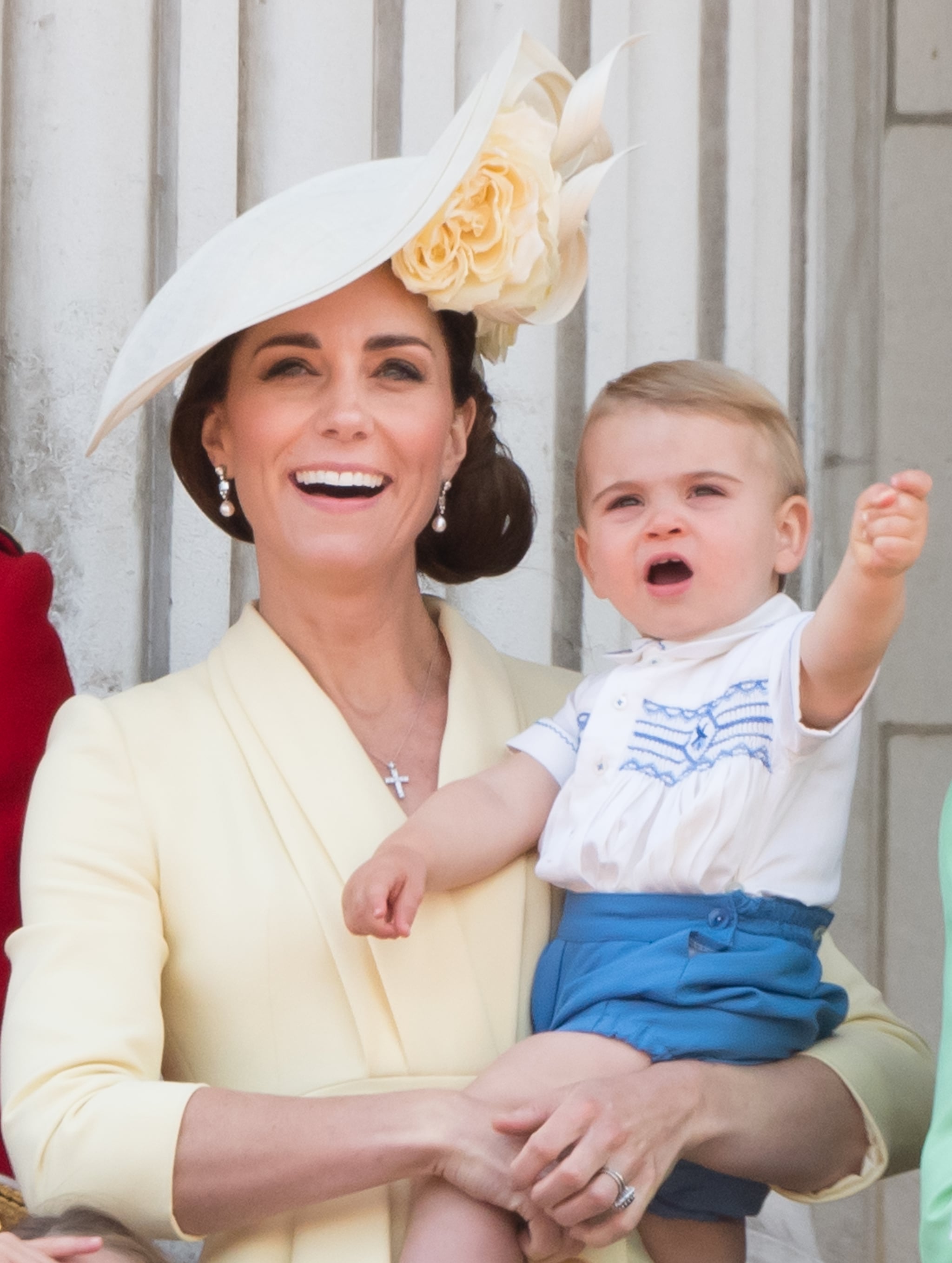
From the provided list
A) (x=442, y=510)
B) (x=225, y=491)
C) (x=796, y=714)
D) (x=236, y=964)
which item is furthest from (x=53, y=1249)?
(x=442, y=510)

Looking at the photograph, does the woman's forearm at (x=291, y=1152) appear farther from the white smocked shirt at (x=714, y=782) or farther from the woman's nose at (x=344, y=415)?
the woman's nose at (x=344, y=415)

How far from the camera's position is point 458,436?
8.64 ft

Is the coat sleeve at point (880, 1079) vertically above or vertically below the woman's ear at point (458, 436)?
below

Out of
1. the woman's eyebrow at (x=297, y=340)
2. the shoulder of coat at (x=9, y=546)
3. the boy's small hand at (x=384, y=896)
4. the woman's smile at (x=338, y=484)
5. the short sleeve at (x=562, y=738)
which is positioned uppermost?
the woman's eyebrow at (x=297, y=340)

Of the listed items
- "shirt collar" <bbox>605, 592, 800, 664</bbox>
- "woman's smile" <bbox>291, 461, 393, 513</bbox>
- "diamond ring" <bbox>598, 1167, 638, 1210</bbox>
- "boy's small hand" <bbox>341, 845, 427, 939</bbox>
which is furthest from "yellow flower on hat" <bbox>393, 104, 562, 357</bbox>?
"diamond ring" <bbox>598, 1167, 638, 1210</bbox>

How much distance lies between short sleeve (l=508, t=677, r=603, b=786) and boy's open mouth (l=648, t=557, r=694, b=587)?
153 millimetres

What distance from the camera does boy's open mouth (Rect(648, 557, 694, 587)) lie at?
222 cm

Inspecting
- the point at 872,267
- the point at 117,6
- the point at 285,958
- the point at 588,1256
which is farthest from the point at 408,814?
the point at 117,6

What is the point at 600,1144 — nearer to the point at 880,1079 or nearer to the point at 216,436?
the point at 880,1079

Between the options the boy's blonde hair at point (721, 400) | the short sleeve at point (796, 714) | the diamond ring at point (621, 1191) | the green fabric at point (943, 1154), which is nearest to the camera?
the green fabric at point (943, 1154)

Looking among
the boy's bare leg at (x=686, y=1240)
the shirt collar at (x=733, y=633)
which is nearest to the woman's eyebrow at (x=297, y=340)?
the shirt collar at (x=733, y=633)

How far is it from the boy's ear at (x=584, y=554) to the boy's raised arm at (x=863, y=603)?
40cm

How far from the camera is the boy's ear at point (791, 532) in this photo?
2.26 meters

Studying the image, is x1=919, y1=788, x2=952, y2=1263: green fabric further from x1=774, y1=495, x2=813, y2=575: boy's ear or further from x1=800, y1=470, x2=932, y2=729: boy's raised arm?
x1=774, y1=495, x2=813, y2=575: boy's ear
